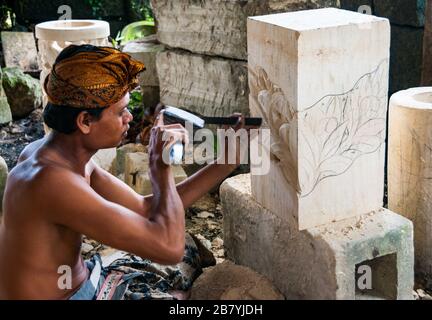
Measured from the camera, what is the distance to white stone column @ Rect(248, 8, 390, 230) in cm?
278

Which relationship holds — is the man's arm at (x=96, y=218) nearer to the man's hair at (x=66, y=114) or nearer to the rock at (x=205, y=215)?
the man's hair at (x=66, y=114)

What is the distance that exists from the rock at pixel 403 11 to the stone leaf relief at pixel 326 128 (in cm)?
300

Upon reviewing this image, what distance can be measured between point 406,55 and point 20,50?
4.23 m

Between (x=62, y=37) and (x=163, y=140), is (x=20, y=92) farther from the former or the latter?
(x=163, y=140)

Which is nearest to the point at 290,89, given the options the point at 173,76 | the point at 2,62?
the point at 173,76

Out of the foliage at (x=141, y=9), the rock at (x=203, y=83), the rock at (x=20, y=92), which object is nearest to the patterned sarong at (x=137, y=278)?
the rock at (x=203, y=83)

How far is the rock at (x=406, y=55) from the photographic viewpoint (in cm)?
588

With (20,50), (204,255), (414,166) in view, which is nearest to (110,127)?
(204,255)

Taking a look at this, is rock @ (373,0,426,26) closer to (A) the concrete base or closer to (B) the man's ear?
(A) the concrete base

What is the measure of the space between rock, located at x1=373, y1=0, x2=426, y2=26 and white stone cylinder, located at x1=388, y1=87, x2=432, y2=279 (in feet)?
6.76

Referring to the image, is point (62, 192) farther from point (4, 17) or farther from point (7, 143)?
point (4, 17)

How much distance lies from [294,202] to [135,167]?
207cm

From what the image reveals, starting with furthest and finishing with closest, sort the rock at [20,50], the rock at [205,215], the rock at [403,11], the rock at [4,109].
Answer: the rock at [20,50]
the rock at [4,109]
the rock at [403,11]
the rock at [205,215]

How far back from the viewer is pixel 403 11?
5.82 meters
